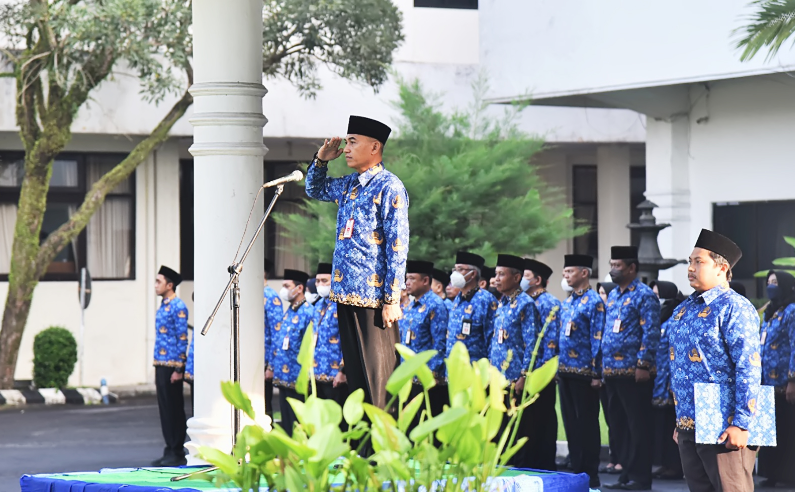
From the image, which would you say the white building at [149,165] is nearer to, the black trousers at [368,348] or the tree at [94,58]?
the tree at [94,58]

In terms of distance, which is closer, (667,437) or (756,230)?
(667,437)

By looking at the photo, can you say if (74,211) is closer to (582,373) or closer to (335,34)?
(335,34)

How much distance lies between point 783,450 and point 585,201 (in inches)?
541

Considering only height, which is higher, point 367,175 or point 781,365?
point 367,175

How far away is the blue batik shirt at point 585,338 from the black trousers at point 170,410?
3.54m

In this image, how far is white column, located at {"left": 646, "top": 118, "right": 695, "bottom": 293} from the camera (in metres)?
14.7

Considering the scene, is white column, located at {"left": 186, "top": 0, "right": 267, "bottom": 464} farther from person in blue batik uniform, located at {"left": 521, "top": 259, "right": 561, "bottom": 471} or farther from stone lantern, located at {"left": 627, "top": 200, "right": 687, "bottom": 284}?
stone lantern, located at {"left": 627, "top": 200, "right": 687, "bottom": 284}

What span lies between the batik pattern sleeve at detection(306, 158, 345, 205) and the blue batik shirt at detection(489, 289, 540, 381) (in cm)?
392

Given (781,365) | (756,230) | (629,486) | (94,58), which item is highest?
(94,58)

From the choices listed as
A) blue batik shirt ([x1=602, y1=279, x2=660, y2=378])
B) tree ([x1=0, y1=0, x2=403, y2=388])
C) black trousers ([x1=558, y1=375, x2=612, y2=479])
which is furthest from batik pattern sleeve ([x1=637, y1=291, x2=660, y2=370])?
tree ([x1=0, y1=0, x2=403, y2=388])

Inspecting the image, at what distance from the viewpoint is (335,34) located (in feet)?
54.4

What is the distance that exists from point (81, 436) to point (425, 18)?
9678mm

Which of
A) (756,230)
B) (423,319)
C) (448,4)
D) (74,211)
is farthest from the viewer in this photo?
(448,4)

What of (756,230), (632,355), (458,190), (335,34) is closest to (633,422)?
(632,355)
